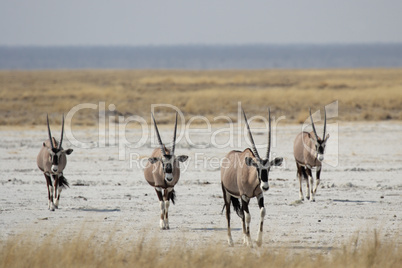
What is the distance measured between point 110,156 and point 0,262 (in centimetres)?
1156

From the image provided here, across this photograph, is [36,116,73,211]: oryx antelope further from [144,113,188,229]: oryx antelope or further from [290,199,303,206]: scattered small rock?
[290,199,303,206]: scattered small rock

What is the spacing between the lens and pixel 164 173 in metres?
10.9

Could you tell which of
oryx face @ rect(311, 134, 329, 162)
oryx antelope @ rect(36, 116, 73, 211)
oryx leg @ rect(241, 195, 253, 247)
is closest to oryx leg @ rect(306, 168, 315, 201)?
oryx face @ rect(311, 134, 329, 162)

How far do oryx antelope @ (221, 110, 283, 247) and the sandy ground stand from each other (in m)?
0.47

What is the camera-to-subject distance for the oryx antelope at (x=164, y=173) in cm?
1066

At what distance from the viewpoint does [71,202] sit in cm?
1314

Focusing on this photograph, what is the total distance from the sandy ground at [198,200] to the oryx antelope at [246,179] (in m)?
0.47

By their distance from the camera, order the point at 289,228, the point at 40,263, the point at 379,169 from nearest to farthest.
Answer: the point at 40,263 < the point at 289,228 < the point at 379,169

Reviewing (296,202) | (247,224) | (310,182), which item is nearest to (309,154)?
(310,182)

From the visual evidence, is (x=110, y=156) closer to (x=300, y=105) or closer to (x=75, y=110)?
(x=75, y=110)

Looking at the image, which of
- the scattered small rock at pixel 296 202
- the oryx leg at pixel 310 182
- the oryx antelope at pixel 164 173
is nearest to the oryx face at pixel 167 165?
the oryx antelope at pixel 164 173

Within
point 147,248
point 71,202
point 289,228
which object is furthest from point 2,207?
point 289,228

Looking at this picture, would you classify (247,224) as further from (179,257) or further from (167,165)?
(167,165)

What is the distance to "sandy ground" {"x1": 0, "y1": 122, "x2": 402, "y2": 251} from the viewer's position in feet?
34.2
